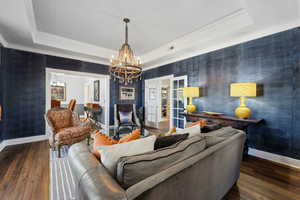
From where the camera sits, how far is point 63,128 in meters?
3.07

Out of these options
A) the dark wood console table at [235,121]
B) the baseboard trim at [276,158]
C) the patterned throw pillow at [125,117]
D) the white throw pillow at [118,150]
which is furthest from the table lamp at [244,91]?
the patterned throw pillow at [125,117]

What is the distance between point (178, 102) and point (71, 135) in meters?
3.12

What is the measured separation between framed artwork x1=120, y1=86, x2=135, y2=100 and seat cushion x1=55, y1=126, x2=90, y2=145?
2.50 m

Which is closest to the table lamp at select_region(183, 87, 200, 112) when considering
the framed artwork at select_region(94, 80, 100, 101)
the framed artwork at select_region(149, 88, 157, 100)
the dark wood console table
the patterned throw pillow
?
the dark wood console table

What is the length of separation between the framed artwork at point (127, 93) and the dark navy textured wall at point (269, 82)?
128 inches

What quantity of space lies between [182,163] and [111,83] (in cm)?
467

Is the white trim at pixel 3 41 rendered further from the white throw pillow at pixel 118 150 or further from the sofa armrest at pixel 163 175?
the sofa armrest at pixel 163 175

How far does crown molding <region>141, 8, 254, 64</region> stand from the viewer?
252 cm

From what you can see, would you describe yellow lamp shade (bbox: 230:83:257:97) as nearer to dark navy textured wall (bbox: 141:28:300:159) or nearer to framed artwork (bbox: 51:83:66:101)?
dark navy textured wall (bbox: 141:28:300:159)

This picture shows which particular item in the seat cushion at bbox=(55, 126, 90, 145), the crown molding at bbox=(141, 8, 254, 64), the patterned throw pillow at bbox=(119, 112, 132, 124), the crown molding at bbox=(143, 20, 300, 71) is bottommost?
the seat cushion at bbox=(55, 126, 90, 145)

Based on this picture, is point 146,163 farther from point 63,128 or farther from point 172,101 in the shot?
point 172,101

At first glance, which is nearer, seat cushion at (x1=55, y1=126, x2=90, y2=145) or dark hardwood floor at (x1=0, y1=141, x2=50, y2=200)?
dark hardwood floor at (x1=0, y1=141, x2=50, y2=200)

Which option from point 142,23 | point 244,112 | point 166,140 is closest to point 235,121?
point 244,112

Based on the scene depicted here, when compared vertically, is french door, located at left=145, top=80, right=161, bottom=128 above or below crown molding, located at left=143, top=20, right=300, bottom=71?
below
